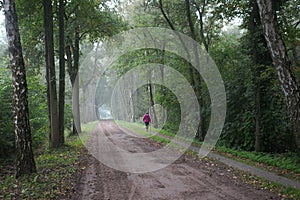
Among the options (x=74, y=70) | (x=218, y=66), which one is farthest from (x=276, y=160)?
(x=74, y=70)

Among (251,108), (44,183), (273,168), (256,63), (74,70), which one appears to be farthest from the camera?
(74,70)

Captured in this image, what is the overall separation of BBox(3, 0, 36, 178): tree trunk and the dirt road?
1.94 meters

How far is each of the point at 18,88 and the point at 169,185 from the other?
16.8 ft

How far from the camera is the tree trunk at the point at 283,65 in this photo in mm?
7371

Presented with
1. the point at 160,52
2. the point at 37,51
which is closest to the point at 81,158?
the point at 37,51

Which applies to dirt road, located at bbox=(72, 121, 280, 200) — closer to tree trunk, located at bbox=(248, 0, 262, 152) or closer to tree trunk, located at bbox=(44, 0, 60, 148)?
tree trunk, located at bbox=(248, 0, 262, 152)

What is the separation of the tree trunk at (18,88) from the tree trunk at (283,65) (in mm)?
7025

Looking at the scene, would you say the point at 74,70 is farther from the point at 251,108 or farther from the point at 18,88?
the point at 18,88

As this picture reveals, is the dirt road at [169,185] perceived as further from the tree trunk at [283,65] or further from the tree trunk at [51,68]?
the tree trunk at [51,68]

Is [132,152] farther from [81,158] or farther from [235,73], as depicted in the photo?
[235,73]

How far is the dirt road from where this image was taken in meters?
6.55

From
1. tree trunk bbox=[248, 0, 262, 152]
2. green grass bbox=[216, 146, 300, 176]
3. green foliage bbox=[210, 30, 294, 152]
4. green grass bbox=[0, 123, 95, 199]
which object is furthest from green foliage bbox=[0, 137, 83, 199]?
tree trunk bbox=[248, 0, 262, 152]

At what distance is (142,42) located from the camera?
28.7 metres

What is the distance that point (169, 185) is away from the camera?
7469mm
